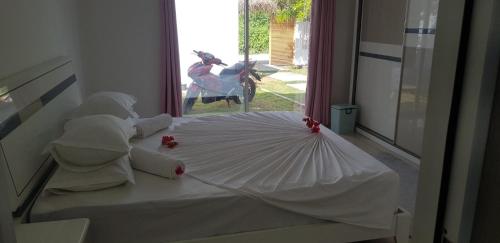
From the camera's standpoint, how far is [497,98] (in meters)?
0.45

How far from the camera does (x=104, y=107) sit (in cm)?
267

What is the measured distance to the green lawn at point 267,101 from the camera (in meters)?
5.03

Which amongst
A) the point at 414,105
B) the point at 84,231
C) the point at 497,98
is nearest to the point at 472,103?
the point at 497,98

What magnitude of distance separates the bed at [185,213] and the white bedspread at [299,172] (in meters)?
0.02

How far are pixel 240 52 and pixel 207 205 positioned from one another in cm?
325

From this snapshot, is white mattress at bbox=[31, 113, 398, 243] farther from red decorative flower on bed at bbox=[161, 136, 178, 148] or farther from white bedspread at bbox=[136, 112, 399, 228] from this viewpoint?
red decorative flower on bed at bbox=[161, 136, 178, 148]

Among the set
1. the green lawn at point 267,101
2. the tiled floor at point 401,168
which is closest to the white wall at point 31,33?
the green lawn at point 267,101

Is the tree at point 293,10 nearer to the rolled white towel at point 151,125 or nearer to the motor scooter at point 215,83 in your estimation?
the motor scooter at point 215,83

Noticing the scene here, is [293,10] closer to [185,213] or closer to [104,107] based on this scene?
[104,107]

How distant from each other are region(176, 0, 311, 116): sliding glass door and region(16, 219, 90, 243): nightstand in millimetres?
3332

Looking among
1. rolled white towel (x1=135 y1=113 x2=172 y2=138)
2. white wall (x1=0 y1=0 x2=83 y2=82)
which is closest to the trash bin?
rolled white towel (x1=135 y1=113 x2=172 y2=138)

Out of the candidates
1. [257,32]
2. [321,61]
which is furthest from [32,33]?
[321,61]

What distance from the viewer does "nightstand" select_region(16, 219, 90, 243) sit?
147 cm

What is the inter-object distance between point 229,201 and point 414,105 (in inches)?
104
